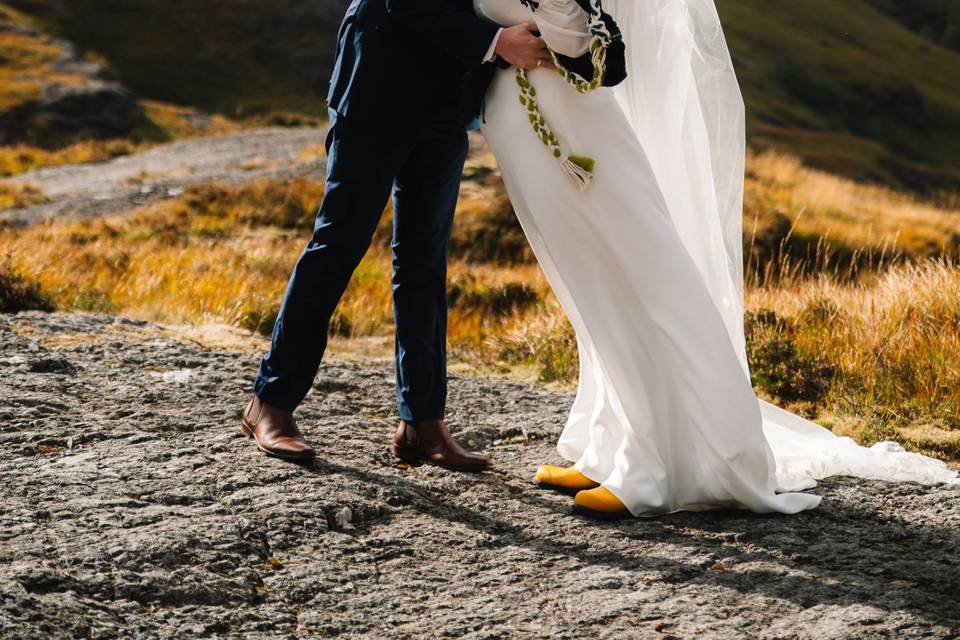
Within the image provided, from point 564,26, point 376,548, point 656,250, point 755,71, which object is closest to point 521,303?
point 656,250

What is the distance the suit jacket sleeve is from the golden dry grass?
8.91 ft

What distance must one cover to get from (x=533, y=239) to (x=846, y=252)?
1344 centimetres

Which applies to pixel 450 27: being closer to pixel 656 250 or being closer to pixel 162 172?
pixel 656 250

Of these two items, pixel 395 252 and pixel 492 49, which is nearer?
pixel 492 49

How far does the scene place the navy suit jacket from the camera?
154 inches

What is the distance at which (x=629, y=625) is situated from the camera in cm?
281

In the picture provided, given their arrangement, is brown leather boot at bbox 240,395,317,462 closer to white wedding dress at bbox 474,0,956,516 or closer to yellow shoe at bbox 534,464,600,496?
yellow shoe at bbox 534,464,600,496

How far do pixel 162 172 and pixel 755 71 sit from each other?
55.4 metres

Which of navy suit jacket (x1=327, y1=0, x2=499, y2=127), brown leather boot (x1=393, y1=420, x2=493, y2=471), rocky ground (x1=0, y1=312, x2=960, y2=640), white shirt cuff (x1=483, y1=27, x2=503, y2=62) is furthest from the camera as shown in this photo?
brown leather boot (x1=393, y1=420, x2=493, y2=471)

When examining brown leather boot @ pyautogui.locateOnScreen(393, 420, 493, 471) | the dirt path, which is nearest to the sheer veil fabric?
brown leather boot @ pyautogui.locateOnScreen(393, 420, 493, 471)

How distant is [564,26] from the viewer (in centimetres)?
367

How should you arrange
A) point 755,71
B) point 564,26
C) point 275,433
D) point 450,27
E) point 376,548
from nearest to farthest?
point 376,548
point 564,26
point 450,27
point 275,433
point 755,71

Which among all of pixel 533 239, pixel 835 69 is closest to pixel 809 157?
pixel 835 69

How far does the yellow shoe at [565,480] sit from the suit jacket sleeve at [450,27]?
1.56 m
